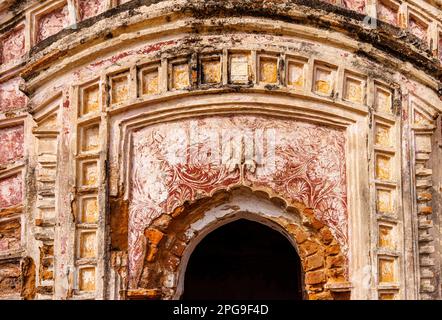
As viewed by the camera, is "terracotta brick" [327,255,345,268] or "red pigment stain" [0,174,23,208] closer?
"terracotta brick" [327,255,345,268]

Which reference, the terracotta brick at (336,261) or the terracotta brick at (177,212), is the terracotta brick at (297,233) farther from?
the terracotta brick at (177,212)

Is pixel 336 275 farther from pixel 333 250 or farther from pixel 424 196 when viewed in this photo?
pixel 424 196

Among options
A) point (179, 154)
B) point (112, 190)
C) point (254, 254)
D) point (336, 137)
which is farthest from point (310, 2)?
point (254, 254)

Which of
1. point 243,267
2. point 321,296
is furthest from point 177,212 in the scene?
point 243,267

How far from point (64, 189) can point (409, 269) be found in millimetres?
3093

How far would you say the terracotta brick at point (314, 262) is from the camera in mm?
8805

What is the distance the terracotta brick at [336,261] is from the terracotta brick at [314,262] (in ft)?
0.22

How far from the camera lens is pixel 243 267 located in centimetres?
1281

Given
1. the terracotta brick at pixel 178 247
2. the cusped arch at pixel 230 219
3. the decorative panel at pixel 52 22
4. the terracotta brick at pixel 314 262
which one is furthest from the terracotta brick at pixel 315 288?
the decorative panel at pixel 52 22

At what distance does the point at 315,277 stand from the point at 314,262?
0.42 ft

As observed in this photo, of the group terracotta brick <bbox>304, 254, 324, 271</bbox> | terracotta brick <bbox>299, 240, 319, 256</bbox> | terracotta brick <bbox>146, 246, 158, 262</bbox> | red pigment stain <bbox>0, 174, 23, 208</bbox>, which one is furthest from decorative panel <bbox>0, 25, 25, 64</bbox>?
terracotta brick <bbox>304, 254, 324, 271</bbox>

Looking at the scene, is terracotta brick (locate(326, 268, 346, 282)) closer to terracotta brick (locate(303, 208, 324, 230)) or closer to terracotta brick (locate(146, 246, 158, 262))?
terracotta brick (locate(303, 208, 324, 230))

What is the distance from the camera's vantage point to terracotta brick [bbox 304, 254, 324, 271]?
8805mm

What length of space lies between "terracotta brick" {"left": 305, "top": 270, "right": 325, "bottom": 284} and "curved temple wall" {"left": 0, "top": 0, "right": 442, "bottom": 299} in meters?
0.01
